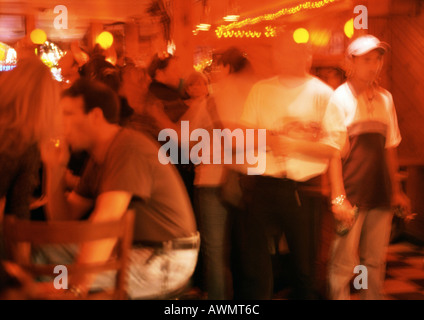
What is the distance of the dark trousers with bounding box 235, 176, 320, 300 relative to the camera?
284 centimetres

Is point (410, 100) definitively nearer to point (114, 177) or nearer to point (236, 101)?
point (236, 101)

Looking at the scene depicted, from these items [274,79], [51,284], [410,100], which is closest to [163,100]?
[274,79]

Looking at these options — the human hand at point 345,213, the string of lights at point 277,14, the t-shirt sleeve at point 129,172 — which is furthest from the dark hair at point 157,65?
the string of lights at point 277,14

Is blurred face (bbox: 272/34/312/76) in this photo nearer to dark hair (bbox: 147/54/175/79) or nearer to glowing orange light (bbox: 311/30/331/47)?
dark hair (bbox: 147/54/175/79)

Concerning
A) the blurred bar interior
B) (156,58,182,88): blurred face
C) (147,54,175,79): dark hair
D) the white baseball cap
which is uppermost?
the blurred bar interior

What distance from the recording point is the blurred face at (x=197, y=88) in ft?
15.7

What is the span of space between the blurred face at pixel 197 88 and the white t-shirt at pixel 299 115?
1.84 m

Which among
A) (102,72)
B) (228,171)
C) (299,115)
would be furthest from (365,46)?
(102,72)

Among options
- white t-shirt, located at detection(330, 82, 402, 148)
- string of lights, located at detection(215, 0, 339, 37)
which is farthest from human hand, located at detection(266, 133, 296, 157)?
string of lights, located at detection(215, 0, 339, 37)

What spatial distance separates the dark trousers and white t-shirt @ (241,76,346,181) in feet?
0.46

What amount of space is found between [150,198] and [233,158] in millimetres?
1024

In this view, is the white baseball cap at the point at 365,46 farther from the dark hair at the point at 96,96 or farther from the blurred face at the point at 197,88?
the blurred face at the point at 197,88

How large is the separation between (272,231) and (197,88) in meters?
2.24

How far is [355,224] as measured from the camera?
312 cm
